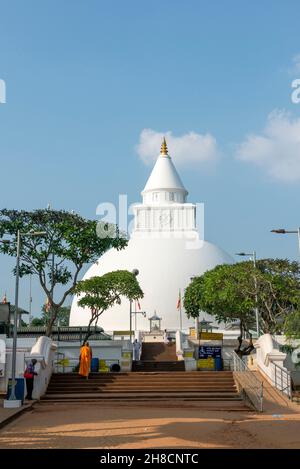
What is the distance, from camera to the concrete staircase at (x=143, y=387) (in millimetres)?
23531

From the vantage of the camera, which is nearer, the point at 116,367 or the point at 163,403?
the point at 163,403

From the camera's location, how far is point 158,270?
234ft

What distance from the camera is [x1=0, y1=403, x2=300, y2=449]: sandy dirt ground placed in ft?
42.3

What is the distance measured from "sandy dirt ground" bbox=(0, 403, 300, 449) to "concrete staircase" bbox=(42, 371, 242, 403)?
2959mm

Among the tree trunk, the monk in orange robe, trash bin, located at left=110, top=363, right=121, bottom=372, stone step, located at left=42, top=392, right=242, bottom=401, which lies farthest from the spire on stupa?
stone step, located at left=42, top=392, right=242, bottom=401

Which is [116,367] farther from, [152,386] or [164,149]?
[164,149]

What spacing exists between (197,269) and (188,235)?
5.55m

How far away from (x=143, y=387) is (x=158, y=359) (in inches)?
673

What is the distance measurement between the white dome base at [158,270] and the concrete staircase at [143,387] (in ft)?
131

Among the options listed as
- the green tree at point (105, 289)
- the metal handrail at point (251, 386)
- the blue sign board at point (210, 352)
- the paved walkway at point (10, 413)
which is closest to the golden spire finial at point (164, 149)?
the green tree at point (105, 289)

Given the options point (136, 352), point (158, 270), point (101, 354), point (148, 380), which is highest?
point (158, 270)

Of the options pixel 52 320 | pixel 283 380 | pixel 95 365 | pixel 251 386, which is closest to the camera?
pixel 251 386

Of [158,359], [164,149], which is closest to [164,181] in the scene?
[164,149]
